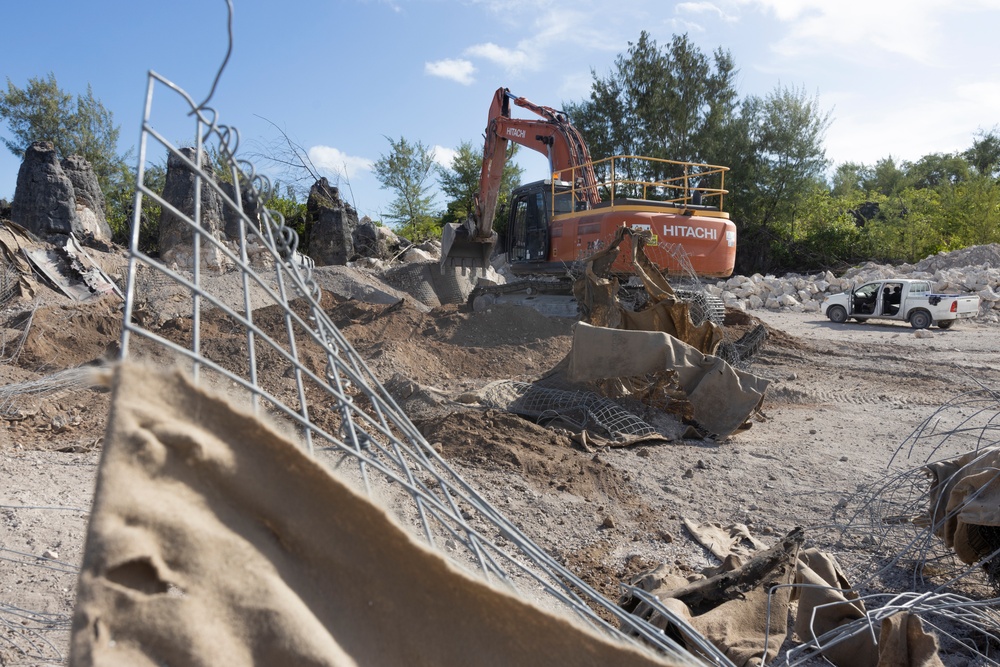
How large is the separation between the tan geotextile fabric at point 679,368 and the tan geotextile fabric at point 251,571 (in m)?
5.37

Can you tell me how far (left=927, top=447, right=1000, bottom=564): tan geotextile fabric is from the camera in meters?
2.85

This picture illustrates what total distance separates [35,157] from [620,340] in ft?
64.7

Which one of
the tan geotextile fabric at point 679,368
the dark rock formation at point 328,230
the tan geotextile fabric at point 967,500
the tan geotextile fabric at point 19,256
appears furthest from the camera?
the dark rock formation at point 328,230

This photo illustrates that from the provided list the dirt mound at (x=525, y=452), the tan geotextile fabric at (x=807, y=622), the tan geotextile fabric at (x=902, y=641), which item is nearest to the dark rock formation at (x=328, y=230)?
the dirt mound at (x=525, y=452)

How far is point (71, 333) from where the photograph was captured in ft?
33.8

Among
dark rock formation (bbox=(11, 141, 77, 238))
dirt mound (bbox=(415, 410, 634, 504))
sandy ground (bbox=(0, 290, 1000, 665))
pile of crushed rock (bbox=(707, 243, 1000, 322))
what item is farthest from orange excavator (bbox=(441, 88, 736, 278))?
dark rock formation (bbox=(11, 141, 77, 238))

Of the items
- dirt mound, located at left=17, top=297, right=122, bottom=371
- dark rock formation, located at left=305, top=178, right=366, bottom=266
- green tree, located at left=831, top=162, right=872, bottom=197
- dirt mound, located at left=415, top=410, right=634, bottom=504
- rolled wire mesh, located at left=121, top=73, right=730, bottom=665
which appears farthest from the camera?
green tree, located at left=831, top=162, right=872, bottom=197

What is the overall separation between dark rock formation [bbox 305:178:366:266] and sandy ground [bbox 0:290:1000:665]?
11.1 m

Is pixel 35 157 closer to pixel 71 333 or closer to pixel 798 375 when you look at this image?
pixel 71 333

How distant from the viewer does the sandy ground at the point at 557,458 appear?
3.83 m

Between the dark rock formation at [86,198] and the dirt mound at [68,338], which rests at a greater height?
the dark rock formation at [86,198]

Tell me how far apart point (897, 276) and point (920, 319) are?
7.72 meters

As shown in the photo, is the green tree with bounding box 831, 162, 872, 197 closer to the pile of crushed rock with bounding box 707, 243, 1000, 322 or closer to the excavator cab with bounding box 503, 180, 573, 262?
the pile of crushed rock with bounding box 707, 243, 1000, 322

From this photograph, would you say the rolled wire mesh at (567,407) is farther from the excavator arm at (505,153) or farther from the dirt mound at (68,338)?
the excavator arm at (505,153)
